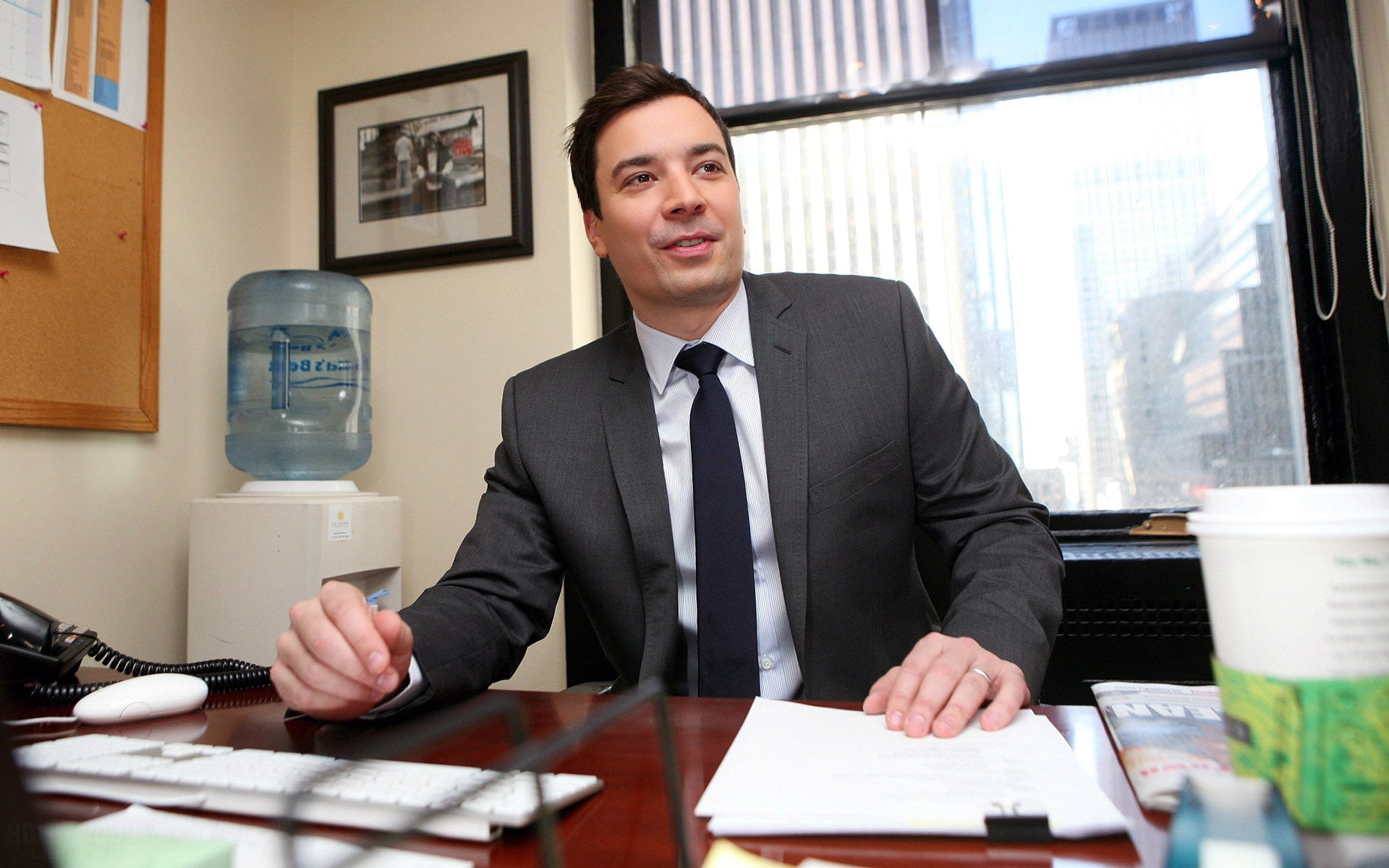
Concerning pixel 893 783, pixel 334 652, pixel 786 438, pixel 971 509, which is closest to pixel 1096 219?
pixel 971 509

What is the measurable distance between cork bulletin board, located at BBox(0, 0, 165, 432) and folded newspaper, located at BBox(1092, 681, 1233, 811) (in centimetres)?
187

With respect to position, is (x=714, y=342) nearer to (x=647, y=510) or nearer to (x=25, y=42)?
(x=647, y=510)

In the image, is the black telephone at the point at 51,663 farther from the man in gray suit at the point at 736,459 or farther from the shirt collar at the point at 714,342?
the shirt collar at the point at 714,342

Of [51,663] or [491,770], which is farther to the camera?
[51,663]

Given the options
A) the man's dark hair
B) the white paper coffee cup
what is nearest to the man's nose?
the man's dark hair

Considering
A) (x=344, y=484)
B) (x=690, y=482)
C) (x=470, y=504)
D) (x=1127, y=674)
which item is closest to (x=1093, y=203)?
(x=1127, y=674)

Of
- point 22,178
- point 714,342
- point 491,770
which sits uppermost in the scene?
point 22,178

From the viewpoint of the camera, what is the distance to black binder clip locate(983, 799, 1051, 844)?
488 mm

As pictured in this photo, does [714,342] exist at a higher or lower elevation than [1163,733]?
higher

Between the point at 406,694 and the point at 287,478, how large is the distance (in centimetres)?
133

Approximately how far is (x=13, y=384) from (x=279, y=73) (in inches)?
50.8

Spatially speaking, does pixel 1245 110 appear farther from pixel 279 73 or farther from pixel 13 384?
pixel 13 384

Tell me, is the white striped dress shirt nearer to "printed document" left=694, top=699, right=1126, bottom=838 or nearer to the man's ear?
the man's ear

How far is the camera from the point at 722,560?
1.18 meters
